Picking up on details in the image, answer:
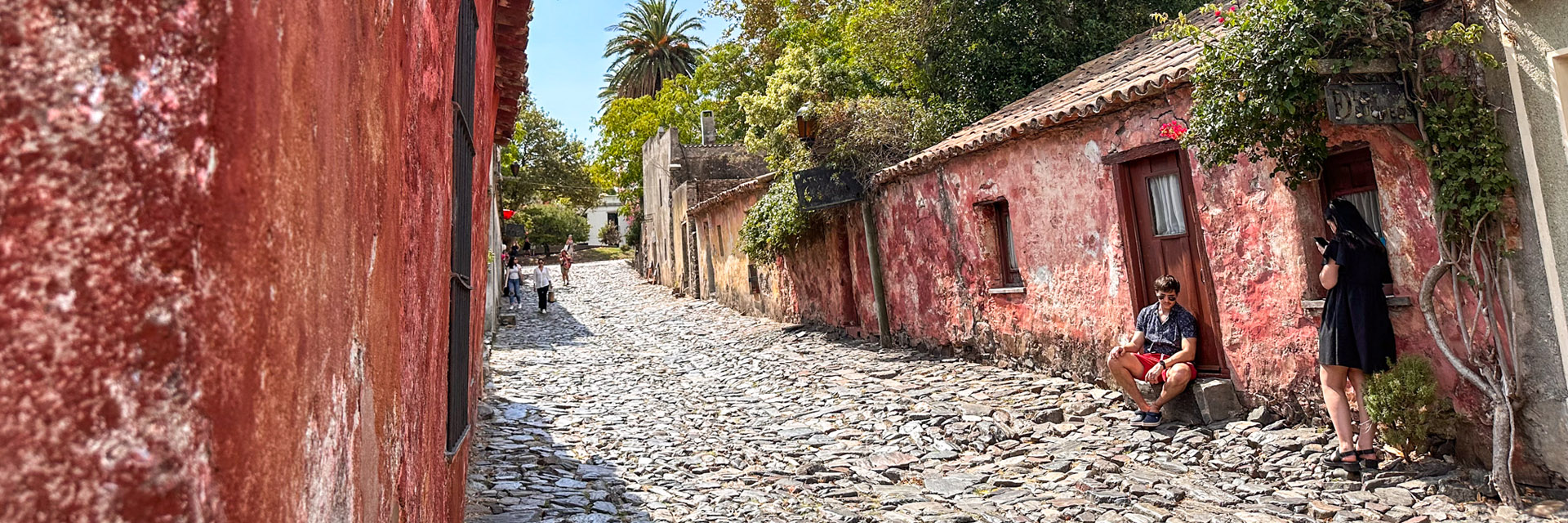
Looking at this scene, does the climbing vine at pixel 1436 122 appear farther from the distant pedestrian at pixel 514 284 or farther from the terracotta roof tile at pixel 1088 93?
the distant pedestrian at pixel 514 284

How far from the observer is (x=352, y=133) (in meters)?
1.43

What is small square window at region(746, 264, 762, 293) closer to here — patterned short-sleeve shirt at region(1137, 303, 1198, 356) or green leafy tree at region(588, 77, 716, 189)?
patterned short-sleeve shirt at region(1137, 303, 1198, 356)

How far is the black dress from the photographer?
18.2ft

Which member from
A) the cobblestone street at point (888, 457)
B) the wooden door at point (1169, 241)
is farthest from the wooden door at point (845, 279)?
the wooden door at point (1169, 241)

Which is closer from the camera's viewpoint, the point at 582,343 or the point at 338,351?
the point at 338,351

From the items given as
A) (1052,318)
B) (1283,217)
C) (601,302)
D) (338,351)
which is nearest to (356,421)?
(338,351)

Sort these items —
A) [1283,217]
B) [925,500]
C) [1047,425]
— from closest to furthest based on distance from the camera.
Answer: [925,500], [1283,217], [1047,425]

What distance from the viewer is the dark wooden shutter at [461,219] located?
3.47 m

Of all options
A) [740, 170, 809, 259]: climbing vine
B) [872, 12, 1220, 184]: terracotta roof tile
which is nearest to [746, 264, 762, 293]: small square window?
[740, 170, 809, 259]: climbing vine

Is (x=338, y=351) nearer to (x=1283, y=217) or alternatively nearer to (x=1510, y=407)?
(x=1510, y=407)

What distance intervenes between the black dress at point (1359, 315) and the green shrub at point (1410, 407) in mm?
141

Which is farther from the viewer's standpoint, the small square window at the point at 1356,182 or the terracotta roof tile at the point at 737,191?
the terracotta roof tile at the point at 737,191

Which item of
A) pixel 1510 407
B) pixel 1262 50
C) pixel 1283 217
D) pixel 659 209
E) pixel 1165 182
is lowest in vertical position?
pixel 1510 407

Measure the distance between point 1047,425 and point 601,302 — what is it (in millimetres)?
18334
